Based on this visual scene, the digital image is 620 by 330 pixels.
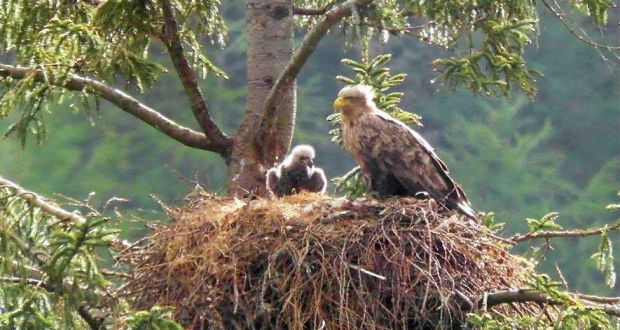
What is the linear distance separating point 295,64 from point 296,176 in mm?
1018

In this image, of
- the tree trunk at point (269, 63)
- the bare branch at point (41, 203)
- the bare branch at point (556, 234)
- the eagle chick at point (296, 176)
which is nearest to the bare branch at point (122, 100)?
the tree trunk at point (269, 63)

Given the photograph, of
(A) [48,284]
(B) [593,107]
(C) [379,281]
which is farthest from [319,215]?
(B) [593,107]

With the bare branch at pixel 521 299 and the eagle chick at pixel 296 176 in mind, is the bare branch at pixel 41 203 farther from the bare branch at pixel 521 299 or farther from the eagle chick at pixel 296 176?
the bare branch at pixel 521 299

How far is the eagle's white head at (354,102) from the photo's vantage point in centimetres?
839

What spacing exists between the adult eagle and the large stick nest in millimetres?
562

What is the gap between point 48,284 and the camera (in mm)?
6500

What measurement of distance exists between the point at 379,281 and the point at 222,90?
1638cm

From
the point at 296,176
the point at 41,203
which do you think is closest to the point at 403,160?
the point at 296,176

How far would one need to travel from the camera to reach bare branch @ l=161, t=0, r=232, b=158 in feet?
26.3

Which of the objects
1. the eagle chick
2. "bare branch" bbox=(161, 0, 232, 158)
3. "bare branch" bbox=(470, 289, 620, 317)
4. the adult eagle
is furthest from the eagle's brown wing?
"bare branch" bbox=(470, 289, 620, 317)

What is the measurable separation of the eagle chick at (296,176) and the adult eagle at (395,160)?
516 millimetres

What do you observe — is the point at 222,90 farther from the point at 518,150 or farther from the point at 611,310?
the point at 611,310

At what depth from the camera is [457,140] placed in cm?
2362

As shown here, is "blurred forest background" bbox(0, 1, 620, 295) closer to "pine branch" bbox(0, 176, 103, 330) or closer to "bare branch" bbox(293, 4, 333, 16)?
"bare branch" bbox(293, 4, 333, 16)
